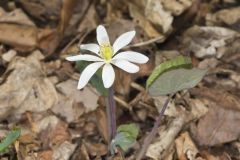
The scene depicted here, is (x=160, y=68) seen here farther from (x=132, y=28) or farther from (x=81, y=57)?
(x=132, y=28)

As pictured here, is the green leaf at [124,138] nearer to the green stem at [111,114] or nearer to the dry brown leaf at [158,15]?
the green stem at [111,114]

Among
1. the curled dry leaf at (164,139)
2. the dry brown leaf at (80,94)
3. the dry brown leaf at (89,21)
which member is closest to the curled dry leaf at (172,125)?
the curled dry leaf at (164,139)

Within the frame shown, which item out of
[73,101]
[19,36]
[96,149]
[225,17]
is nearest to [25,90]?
[73,101]

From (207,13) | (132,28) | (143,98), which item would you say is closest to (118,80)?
(143,98)

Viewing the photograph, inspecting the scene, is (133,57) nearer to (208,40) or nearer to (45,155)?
(45,155)

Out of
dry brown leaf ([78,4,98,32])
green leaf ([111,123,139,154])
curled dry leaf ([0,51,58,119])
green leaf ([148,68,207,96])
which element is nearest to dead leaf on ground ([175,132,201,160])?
green leaf ([111,123,139,154])

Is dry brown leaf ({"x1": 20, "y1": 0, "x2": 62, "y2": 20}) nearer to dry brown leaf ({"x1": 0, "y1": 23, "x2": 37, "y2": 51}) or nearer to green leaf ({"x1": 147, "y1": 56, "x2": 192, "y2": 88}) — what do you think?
dry brown leaf ({"x1": 0, "y1": 23, "x2": 37, "y2": 51})
